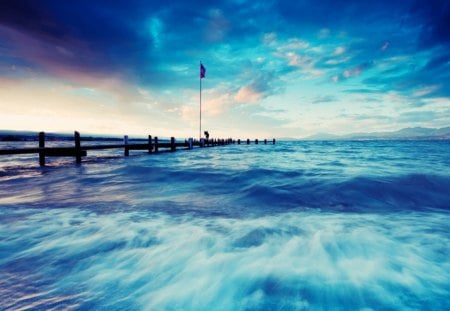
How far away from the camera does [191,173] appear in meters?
9.12

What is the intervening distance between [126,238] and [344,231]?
9.65 feet

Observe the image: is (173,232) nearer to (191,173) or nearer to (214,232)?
(214,232)

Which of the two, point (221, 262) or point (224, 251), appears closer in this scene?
point (221, 262)

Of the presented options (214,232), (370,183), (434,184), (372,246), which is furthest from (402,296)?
(434,184)

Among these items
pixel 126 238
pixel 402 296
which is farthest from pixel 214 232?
pixel 402 296

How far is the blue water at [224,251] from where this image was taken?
2.06 m

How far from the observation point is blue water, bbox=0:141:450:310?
2.06m

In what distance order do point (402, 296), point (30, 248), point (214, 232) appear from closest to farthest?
point (402, 296) → point (30, 248) → point (214, 232)

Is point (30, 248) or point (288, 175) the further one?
point (288, 175)

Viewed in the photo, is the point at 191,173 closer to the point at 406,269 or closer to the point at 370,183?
the point at 370,183

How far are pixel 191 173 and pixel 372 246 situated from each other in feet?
22.1

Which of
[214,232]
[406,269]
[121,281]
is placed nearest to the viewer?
[121,281]

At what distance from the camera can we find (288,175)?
8.93m

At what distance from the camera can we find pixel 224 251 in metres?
2.97
